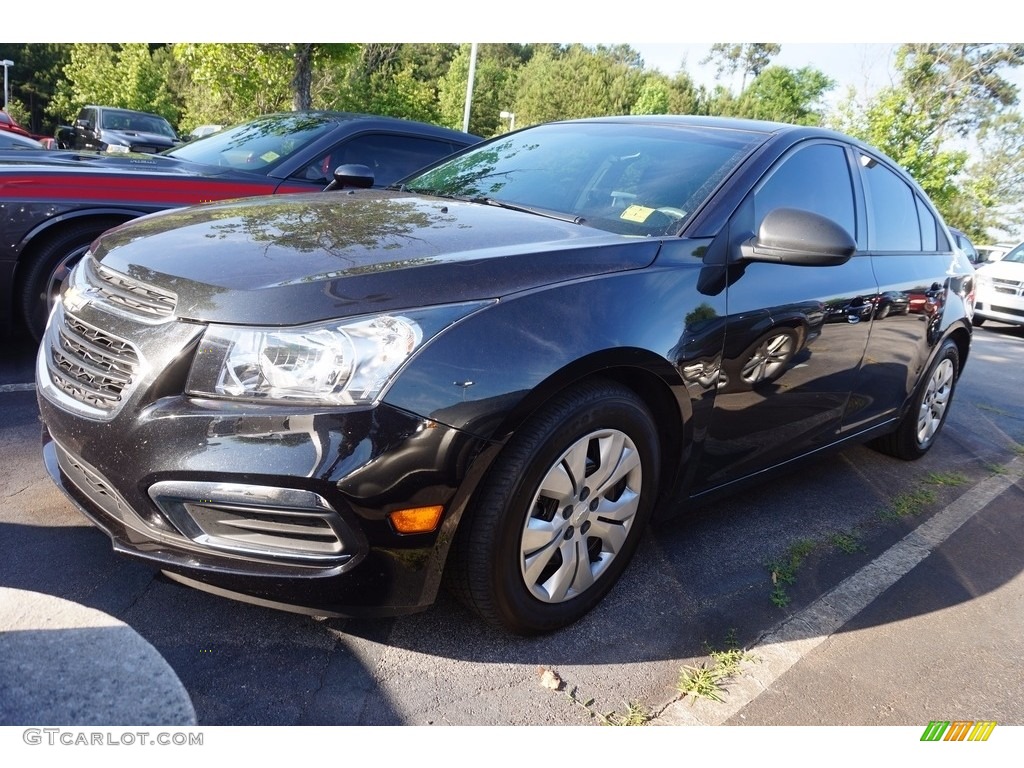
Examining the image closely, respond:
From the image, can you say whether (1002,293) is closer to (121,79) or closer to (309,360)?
(309,360)

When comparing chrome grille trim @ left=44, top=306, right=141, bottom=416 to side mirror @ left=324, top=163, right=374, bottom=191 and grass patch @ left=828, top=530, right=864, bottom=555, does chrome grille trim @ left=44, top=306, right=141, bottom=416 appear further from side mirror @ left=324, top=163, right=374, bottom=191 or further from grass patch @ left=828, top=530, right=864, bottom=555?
grass patch @ left=828, top=530, right=864, bottom=555

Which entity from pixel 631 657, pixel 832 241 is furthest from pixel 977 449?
pixel 631 657

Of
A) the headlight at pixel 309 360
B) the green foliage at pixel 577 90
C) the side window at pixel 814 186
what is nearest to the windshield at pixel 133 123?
the side window at pixel 814 186

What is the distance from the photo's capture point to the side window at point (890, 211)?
3588 millimetres

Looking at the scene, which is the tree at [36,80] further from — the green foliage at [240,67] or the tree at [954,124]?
the tree at [954,124]

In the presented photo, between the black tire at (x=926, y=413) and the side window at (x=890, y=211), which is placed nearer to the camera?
the side window at (x=890, y=211)

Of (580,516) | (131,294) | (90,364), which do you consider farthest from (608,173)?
(90,364)

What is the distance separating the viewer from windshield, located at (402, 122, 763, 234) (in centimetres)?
276

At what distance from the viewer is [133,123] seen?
16766 mm

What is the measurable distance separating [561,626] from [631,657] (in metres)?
0.22

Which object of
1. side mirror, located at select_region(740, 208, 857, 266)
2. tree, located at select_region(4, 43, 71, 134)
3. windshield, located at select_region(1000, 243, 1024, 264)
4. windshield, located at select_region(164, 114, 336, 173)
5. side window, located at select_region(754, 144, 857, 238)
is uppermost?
side window, located at select_region(754, 144, 857, 238)

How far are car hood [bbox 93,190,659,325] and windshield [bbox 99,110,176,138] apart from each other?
51.5 feet
